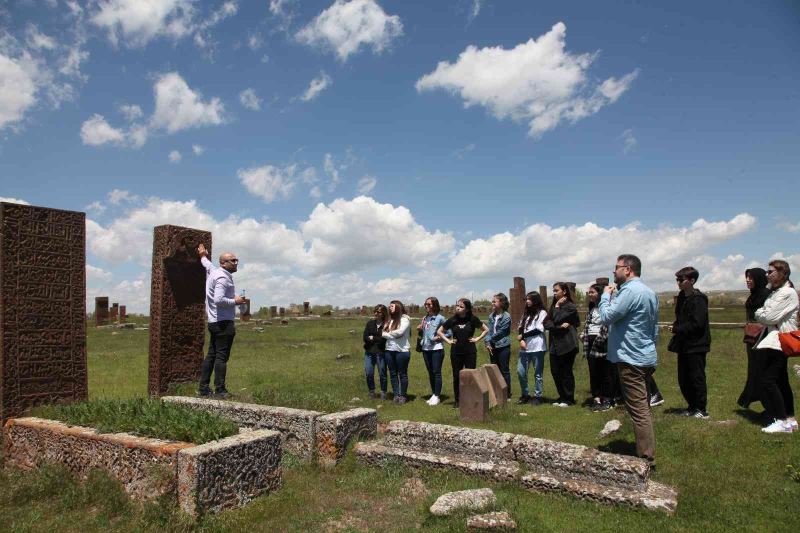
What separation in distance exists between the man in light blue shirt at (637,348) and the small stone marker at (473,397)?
273 cm

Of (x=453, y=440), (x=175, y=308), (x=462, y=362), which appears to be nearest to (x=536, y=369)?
(x=462, y=362)

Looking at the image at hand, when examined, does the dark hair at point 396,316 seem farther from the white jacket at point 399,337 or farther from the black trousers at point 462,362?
the black trousers at point 462,362

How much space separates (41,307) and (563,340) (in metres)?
7.64

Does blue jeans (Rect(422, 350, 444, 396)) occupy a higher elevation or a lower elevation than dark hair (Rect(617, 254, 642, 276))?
lower

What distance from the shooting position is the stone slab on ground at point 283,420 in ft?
19.9

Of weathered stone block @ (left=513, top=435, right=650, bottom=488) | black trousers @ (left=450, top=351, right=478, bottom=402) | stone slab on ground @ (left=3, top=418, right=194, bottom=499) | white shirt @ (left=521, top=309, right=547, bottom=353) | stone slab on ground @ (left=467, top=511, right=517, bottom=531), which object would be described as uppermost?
white shirt @ (left=521, top=309, right=547, bottom=353)

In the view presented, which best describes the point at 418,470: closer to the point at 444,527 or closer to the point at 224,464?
the point at 444,527

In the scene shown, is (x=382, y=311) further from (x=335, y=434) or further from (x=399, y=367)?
(x=335, y=434)

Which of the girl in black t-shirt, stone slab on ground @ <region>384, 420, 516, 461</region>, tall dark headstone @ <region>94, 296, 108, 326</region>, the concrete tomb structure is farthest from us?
tall dark headstone @ <region>94, 296, 108, 326</region>

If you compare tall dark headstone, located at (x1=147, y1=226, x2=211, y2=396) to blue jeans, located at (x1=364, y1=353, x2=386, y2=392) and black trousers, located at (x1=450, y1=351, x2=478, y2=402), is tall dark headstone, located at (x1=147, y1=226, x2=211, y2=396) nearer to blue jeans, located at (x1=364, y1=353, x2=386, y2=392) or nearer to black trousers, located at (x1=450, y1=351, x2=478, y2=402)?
blue jeans, located at (x1=364, y1=353, x2=386, y2=392)

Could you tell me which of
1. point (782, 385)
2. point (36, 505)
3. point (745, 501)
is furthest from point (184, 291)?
point (782, 385)

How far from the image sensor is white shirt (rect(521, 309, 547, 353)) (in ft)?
30.6

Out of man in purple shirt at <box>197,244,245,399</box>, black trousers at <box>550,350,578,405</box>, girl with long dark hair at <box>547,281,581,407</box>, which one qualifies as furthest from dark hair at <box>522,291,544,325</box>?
man in purple shirt at <box>197,244,245,399</box>

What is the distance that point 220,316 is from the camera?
7.75 m
